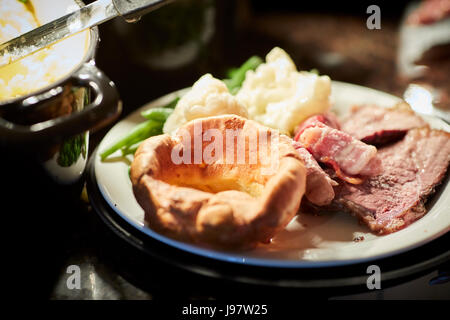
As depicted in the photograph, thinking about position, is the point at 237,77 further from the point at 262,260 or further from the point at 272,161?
the point at 262,260

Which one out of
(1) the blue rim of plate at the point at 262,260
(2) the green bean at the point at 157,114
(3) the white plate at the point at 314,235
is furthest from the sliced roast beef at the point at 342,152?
(2) the green bean at the point at 157,114

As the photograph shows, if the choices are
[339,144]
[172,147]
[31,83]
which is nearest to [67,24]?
[31,83]

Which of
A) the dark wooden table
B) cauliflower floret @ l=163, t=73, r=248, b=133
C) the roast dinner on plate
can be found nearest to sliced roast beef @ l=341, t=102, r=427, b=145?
the roast dinner on plate

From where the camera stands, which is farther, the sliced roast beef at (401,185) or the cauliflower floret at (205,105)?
the cauliflower floret at (205,105)

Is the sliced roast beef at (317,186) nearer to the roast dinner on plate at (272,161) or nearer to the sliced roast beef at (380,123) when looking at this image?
the roast dinner on plate at (272,161)
